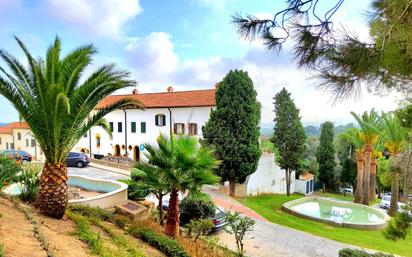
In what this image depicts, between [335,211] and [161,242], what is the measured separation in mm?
19050

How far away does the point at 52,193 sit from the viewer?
8859 millimetres

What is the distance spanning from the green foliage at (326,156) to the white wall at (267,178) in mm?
5894

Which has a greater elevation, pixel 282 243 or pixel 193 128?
pixel 193 128

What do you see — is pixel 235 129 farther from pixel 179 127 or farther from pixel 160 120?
pixel 160 120

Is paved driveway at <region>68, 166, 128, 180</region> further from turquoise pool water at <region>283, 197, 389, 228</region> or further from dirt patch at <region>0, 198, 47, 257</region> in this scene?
dirt patch at <region>0, 198, 47, 257</region>

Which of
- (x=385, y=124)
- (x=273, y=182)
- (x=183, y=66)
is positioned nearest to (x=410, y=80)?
(x=183, y=66)

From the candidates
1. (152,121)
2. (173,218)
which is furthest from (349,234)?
(152,121)

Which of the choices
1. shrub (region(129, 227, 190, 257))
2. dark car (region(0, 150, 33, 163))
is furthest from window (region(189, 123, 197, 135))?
shrub (region(129, 227, 190, 257))

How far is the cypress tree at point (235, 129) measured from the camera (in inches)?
890

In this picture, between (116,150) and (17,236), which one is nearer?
(17,236)

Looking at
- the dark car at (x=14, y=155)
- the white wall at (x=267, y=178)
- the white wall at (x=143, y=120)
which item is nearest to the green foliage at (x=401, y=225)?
the dark car at (x=14, y=155)

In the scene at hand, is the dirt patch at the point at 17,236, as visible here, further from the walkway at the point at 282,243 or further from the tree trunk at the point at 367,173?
the tree trunk at the point at 367,173

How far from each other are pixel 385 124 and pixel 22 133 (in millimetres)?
47694

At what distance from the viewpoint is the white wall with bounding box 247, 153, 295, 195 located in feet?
87.6
